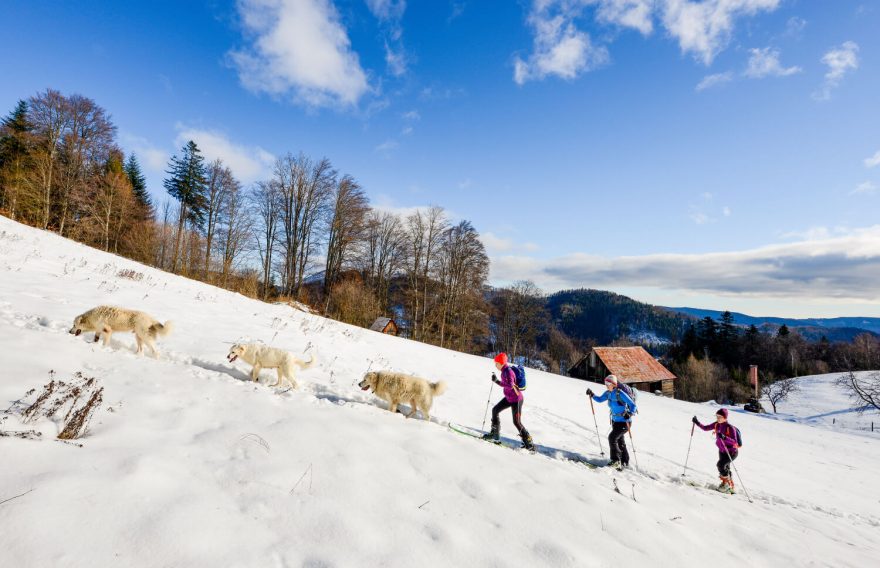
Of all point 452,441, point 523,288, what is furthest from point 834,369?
point 452,441

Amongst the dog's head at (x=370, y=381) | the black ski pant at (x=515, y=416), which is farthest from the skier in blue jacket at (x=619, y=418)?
the dog's head at (x=370, y=381)

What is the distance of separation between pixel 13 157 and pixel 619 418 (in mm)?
45813

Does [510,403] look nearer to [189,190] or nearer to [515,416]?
[515,416]

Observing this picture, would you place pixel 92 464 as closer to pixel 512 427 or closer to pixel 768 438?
pixel 512 427

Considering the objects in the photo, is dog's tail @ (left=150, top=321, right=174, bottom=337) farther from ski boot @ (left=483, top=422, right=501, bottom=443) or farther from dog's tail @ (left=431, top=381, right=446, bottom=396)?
ski boot @ (left=483, top=422, right=501, bottom=443)

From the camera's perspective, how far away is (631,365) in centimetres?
3622

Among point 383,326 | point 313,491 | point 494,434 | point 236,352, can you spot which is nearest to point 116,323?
point 236,352

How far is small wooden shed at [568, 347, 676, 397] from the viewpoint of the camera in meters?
35.2

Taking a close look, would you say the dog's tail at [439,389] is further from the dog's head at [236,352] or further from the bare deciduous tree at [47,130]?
the bare deciduous tree at [47,130]

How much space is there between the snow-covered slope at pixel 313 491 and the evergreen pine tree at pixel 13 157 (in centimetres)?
2766

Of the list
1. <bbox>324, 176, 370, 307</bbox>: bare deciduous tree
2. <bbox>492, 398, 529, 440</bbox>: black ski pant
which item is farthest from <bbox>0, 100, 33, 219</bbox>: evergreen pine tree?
<bbox>492, 398, 529, 440</bbox>: black ski pant

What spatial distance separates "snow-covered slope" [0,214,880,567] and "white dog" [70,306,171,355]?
357 millimetres

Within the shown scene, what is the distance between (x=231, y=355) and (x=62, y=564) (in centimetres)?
563

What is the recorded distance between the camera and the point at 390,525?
3.24 meters
